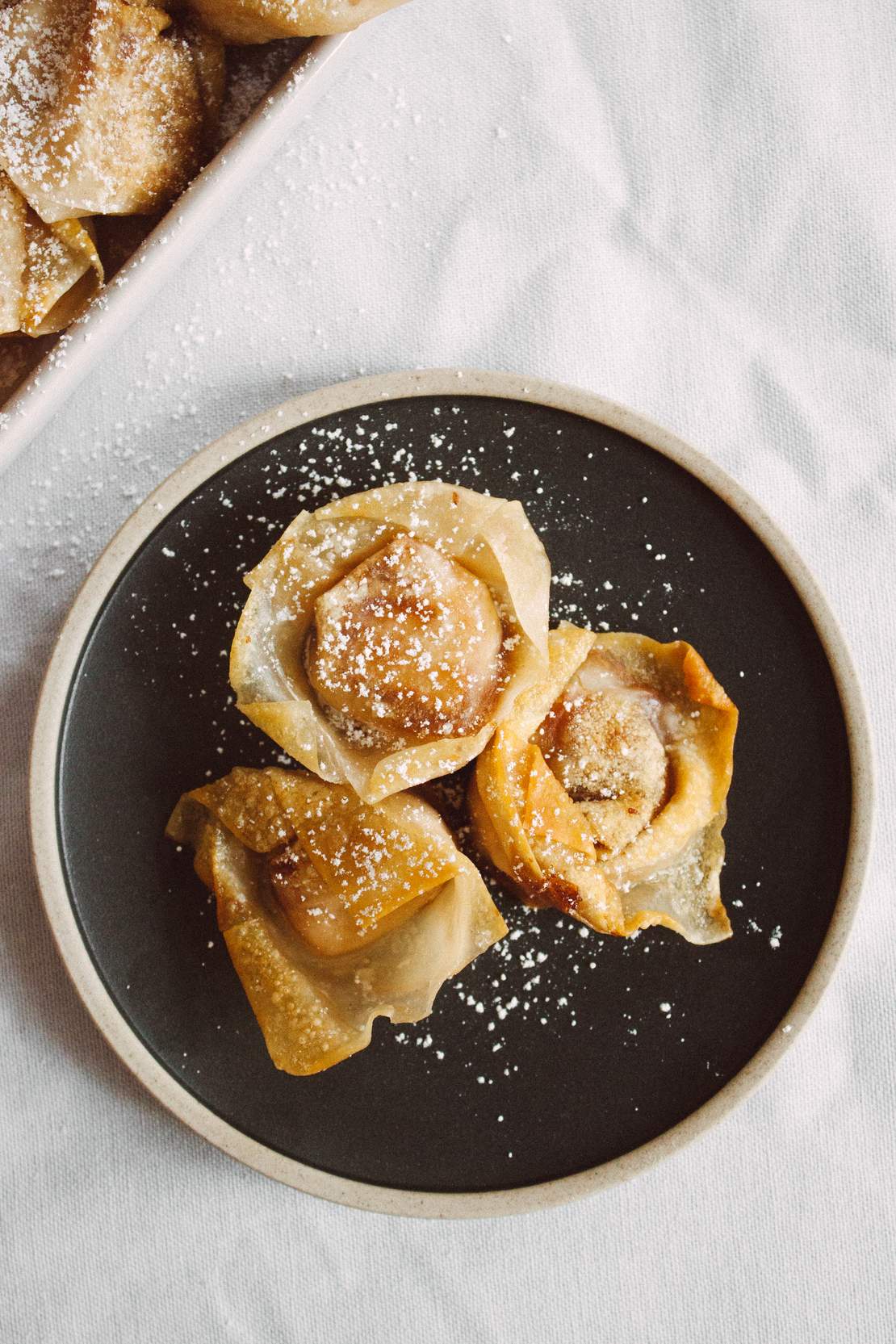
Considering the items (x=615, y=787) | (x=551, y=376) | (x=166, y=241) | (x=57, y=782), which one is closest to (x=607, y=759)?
(x=615, y=787)

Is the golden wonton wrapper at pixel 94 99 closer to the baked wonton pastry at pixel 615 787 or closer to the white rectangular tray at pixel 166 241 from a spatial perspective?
the white rectangular tray at pixel 166 241

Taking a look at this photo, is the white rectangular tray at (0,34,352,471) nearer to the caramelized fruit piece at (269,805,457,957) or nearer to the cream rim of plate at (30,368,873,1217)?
the cream rim of plate at (30,368,873,1217)

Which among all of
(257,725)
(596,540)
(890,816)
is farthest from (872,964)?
(257,725)

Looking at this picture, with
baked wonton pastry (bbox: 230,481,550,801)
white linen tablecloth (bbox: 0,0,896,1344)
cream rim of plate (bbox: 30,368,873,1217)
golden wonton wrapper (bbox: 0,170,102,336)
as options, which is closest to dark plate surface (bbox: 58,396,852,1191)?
cream rim of plate (bbox: 30,368,873,1217)

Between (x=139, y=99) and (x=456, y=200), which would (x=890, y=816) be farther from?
(x=139, y=99)

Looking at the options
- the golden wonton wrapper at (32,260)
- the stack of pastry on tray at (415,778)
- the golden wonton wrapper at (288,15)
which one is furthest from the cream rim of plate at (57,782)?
the golden wonton wrapper at (288,15)
